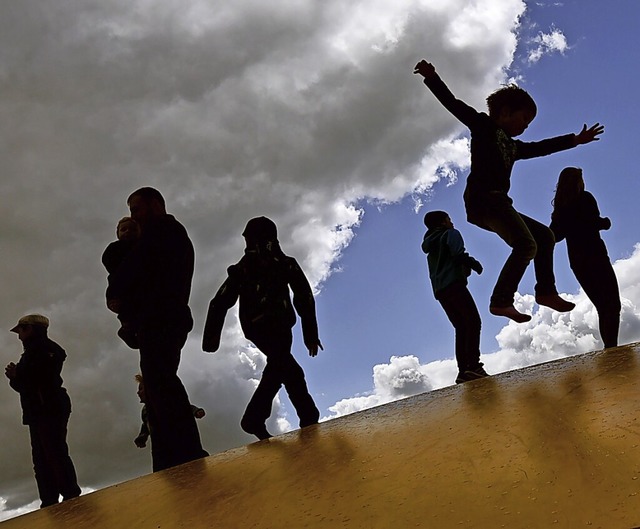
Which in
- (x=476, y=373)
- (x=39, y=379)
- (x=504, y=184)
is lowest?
(x=476, y=373)

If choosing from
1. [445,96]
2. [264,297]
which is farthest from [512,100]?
[264,297]

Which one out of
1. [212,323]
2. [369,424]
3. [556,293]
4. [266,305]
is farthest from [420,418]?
[556,293]

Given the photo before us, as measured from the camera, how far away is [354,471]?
2.36 metres

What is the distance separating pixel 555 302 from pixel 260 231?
89.9 inches

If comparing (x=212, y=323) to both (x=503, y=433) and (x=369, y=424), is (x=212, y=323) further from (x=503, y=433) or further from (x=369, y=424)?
(x=503, y=433)

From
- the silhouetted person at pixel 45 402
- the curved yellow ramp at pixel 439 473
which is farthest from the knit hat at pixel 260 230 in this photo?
the silhouetted person at pixel 45 402

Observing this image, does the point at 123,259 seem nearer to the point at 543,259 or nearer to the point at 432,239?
the point at 432,239

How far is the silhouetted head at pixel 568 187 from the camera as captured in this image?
5816 mm

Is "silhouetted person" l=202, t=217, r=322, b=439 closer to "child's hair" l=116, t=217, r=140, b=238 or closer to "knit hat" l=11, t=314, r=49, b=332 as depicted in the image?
"child's hair" l=116, t=217, r=140, b=238

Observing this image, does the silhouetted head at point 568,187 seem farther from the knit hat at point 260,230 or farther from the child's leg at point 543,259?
the knit hat at point 260,230

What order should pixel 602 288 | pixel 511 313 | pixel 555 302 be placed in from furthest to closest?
pixel 602 288
pixel 555 302
pixel 511 313

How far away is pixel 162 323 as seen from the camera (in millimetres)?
3859

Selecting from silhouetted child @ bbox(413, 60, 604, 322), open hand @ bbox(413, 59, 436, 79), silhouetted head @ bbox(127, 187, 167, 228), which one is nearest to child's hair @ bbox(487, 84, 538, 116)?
silhouetted child @ bbox(413, 60, 604, 322)

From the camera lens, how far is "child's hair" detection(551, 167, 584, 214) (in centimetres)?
582
